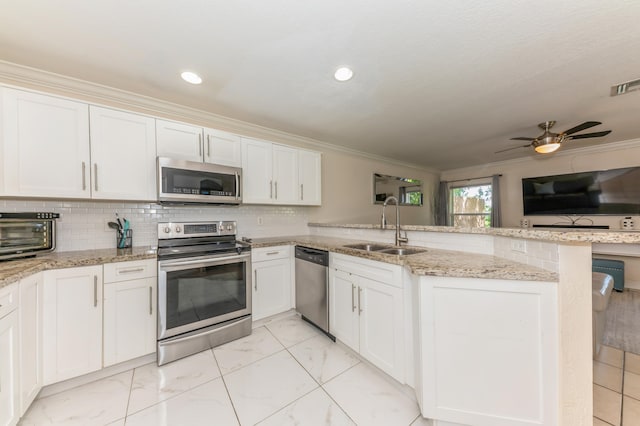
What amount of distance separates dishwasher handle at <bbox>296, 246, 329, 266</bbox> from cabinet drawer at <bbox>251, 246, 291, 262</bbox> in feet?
0.46

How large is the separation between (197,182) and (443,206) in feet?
18.5

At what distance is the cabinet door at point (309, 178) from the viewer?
10.1 ft

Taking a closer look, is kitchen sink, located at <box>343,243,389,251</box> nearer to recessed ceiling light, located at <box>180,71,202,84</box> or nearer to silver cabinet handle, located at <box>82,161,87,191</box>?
recessed ceiling light, located at <box>180,71,202,84</box>

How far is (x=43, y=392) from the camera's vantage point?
1532mm

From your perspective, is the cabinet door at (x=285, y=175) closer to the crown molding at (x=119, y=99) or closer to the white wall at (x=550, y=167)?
the crown molding at (x=119, y=99)

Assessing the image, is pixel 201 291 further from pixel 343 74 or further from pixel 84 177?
pixel 343 74

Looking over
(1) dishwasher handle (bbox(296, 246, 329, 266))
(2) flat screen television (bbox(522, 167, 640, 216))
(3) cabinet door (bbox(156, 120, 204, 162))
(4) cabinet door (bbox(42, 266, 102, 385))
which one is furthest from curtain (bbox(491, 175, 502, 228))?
(4) cabinet door (bbox(42, 266, 102, 385))

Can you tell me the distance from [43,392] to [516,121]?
5.05 metres

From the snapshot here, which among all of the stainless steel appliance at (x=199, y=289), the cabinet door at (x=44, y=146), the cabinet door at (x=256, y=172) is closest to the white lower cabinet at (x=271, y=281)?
the stainless steel appliance at (x=199, y=289)

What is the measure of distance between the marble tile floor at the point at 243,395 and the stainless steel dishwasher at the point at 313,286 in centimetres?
34

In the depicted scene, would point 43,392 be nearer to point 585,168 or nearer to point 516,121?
point 516,121

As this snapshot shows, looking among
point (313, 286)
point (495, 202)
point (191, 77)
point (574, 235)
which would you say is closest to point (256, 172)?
point (191, 77)

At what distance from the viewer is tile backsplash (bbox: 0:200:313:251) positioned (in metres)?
1.94

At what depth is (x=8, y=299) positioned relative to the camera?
3.86 feet
